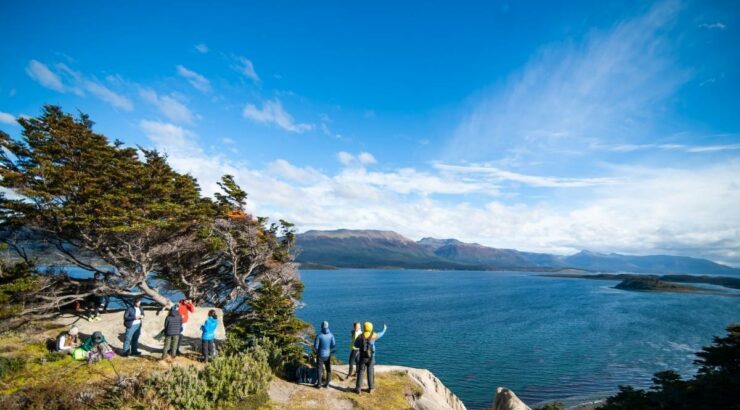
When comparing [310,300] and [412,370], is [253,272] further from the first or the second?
[310,300]

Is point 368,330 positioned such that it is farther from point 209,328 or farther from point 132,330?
point 132,330

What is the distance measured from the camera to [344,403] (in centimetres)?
1375

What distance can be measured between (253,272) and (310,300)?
70.3 meters

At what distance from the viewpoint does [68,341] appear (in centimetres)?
1546

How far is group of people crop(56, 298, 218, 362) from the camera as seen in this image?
1482 centimetres

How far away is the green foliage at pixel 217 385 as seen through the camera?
1156cm

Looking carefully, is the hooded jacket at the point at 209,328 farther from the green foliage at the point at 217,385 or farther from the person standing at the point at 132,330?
the person standing at the point at 132,330

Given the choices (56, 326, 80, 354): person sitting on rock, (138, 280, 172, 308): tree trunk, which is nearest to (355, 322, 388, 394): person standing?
(56, 326, 80, 354): person sitting on rock

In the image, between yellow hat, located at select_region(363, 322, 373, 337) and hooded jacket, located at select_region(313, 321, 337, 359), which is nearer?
yellow hat, located at select_region(363, 322, 373, 337)

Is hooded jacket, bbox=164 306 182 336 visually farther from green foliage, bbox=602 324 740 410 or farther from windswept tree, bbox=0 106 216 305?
green foliage, bbox=602 324 740 410

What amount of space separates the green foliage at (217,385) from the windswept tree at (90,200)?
11.0 m

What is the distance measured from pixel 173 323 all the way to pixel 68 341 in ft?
16.7

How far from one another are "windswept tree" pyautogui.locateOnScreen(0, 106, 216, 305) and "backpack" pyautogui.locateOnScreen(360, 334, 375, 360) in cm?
1494

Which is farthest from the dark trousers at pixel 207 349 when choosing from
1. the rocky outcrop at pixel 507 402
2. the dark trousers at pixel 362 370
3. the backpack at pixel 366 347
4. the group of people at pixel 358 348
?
the rocky outcrop at pixel 507 402
